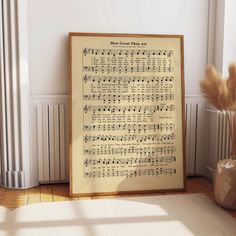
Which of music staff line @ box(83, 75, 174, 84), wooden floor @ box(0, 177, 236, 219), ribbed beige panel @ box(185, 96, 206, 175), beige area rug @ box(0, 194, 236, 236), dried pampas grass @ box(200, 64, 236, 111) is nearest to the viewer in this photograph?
beige area rug @ box(0, 194, 236, 236)

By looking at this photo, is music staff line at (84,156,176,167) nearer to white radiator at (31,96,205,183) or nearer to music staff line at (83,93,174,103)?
white radiator at (31,96,205,183)

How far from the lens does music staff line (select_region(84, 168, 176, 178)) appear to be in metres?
3.00

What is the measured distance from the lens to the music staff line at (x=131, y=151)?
302 cm

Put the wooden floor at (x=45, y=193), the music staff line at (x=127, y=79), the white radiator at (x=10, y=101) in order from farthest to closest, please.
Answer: the music staff line at (x=127, y=79) < the white radiator at (x=10, y=101) < the wooden floor at (x=45, y=193)

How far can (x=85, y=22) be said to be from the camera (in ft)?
10.0

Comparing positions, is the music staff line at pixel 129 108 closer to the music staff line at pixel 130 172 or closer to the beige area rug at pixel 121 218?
the music staff line at pixel 130 172

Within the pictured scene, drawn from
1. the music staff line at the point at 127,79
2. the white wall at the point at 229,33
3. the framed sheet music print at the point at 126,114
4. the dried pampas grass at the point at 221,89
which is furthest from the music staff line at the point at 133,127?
the white wall at the point at 229,33

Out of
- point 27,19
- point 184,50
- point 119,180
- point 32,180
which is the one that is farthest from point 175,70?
point 32,180

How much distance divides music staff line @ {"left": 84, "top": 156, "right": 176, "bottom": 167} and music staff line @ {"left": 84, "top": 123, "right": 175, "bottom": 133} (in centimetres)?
24

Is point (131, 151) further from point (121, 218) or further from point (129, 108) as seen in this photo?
point (121, 218)

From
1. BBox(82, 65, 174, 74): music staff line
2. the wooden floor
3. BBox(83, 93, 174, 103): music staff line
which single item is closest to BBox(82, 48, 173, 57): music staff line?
BBox(82, 65, 174, 74): music staff line

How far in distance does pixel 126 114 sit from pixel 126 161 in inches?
15.4

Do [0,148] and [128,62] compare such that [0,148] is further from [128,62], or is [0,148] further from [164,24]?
[164,24]

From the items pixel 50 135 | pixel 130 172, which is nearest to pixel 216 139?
pixel 130 172
